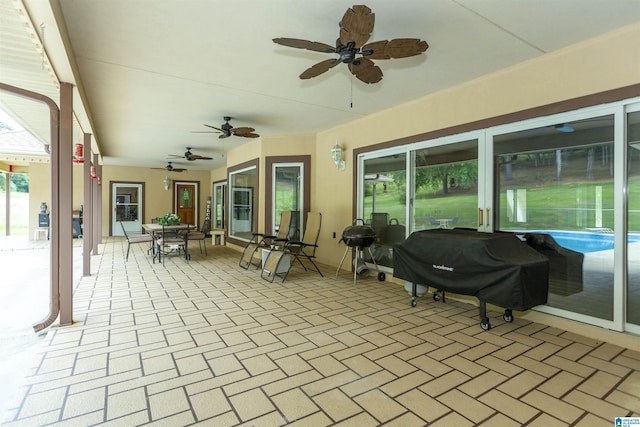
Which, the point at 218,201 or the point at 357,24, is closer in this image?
the point at 357,24

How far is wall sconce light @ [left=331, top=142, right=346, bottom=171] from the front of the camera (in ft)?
19.1

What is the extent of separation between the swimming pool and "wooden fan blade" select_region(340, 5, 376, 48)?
9.09 ft

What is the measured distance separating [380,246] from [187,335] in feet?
11.2

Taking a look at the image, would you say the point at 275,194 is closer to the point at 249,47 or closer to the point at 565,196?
the point at 249,47

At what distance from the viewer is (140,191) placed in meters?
12.5

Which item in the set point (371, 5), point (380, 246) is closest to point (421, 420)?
point (371, 5)

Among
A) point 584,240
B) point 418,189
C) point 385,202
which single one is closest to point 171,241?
point 385,202

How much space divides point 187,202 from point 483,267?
1255 centimetres

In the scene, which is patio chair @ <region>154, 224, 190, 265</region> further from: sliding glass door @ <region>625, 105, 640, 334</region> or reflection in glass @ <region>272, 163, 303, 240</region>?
sliding glass door @ <region>625, 105, 640, 334</region>

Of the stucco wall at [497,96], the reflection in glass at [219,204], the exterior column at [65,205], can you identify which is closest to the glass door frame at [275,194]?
the stucco wall at [497,96]

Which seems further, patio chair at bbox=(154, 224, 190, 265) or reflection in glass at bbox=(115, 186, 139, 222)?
reflection in glass at bbox=(115, 186, 139, 222)

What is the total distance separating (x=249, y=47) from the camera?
3.16 metres

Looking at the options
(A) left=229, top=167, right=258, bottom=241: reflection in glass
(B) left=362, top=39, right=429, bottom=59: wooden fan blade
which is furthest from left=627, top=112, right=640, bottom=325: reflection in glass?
(A) left=229, top=167, right=258, bottom=241: reflection in glass

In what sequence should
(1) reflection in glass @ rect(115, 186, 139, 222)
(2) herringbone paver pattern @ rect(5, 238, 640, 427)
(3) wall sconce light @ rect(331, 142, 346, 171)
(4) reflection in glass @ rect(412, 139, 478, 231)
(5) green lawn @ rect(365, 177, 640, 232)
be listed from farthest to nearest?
(1) reflection in glass @ rect(115, 186, 139, 222) → (3) wall sconce light @ rect(331, 142, 346, 171) → (4) reflection in glass @ rect(412, 139, 478, 231) → (5) green lawn @ rect(365, 177, 640, 232) → (2) herringbone paver pattern @ rect(5, 238, 640, 427)
